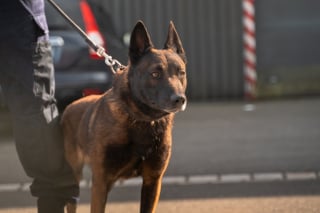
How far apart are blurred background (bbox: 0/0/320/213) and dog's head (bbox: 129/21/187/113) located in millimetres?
1684

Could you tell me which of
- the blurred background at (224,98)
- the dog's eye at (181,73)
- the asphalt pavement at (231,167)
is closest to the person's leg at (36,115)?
the dog's eye at (181,73)

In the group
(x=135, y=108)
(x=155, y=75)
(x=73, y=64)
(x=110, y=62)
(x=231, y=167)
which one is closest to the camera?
(x=155, y=75)

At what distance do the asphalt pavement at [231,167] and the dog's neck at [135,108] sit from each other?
1.56 meters

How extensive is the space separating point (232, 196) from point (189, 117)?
14.7 feet

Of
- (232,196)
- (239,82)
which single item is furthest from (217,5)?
(232,196)

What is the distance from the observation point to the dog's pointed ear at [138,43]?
→ 4.31 meters

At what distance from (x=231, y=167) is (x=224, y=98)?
544cm

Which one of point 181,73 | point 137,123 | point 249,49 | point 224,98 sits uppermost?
point 181,73

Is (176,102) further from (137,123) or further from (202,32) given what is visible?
(202,32)

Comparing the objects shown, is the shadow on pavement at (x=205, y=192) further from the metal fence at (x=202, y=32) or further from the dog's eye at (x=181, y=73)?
the metal fence at (x=202, y=32)

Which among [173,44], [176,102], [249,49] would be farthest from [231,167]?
[249,49]

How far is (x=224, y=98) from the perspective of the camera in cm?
1256

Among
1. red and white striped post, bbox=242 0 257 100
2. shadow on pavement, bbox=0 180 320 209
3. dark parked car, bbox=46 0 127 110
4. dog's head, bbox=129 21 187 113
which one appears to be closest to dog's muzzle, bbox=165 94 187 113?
dog's head, bbox=129 21 187 113

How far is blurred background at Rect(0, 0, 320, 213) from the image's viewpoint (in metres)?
6.31
